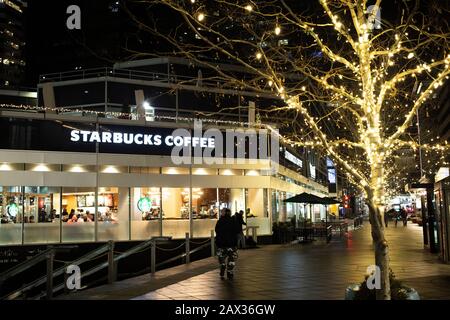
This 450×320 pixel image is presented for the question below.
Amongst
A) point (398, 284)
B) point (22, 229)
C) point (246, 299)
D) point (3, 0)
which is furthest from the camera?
point (3, 0)

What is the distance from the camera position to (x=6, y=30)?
124 m

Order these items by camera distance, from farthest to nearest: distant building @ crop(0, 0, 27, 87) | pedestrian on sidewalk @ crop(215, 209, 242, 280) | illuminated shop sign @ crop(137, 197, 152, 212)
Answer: distant building @ crop(0, 0, 27, 87) < illuminated shop sign @ crop(137, 197, 152, 212) < pedestrian on sidewalk @ crop(215, 209, 242, 280)

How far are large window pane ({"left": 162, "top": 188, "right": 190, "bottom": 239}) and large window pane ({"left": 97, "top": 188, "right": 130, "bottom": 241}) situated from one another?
1.81 m

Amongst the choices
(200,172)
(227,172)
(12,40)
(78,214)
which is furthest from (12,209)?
(12,40)

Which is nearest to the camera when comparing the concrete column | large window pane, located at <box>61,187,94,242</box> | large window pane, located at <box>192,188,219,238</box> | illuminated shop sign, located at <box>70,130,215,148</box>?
large window pane, located at <box>61,187,94,242</box>

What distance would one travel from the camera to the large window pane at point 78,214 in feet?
74.0

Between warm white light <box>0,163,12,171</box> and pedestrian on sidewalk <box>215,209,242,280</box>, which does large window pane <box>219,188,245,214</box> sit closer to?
warm white light <box>0,163,12,171</box>

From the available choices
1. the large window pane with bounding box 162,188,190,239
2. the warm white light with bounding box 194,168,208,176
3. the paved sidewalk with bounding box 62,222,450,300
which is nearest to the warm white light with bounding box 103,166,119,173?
the large window pane with bounding box 162,188,190,239

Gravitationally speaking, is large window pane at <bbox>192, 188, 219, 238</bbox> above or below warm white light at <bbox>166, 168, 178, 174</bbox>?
below

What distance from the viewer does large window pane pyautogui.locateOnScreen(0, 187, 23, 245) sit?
21266mm

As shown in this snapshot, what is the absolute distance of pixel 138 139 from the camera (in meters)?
24.3
